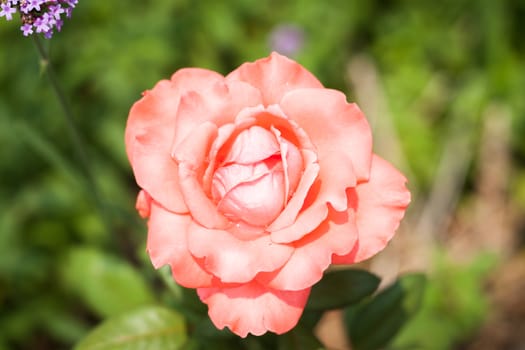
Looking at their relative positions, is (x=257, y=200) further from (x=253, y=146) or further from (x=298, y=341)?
(x=298, y=341)

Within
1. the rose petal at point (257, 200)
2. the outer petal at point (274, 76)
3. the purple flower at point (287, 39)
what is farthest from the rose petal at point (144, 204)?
the purple flower at point (287, 39)

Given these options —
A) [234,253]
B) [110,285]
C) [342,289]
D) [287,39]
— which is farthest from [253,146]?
[287,39]

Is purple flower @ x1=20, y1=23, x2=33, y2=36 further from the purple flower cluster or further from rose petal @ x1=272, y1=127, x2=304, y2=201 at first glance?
rose petal @ x1=272, y1=127, x2=304, y2=201

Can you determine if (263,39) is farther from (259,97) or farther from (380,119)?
(259,97)

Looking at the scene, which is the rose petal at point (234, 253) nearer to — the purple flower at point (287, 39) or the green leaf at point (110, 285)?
the green leaf at point (110, 285)

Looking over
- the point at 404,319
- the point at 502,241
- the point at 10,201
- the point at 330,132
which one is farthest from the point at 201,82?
the point at 502,241

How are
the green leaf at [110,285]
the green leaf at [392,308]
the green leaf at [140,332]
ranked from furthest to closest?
the green leaf at [110,285] → the green leaf at [392,308] → the green leaf at [140,332]

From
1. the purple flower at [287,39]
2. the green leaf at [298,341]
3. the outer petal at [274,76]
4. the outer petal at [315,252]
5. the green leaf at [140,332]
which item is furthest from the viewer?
the purple flower at [287,39]
